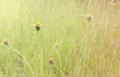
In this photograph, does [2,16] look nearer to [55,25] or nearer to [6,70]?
[55,25]

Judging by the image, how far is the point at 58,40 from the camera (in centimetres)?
223

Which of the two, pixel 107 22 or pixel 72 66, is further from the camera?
pixel 107 22

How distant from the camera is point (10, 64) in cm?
197

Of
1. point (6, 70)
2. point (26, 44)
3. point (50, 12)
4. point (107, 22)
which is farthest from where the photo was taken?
point (50, 12)

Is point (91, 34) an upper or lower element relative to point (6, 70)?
upper

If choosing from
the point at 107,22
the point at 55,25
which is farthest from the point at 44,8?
the point at 107,22

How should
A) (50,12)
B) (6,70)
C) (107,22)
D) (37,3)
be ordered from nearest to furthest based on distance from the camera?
(6,70)
(107,22)
(50,12)
(37,3)

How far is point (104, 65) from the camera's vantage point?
1.92 meters

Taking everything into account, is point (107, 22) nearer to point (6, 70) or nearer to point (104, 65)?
point (104, 65)

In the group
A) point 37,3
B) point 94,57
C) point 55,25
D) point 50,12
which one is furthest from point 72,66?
point 37,3

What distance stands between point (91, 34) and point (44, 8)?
2.10 feet

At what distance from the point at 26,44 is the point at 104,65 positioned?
541mm

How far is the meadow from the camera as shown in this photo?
1.90m

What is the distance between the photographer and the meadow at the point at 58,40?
190cm
